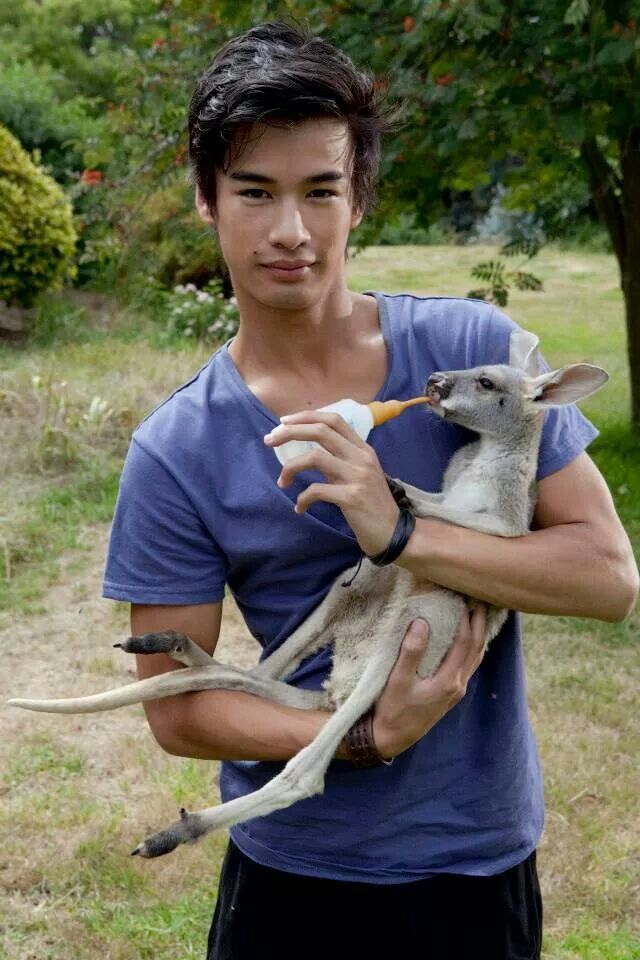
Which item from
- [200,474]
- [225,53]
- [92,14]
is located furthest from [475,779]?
[92,14]

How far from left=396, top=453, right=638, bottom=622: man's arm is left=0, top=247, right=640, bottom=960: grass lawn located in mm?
2338

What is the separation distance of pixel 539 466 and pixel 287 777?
857 millimetres

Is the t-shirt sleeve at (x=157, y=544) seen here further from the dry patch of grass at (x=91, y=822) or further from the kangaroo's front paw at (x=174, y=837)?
the dry patch of grass at (x=91, y=822)

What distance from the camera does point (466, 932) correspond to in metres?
2.48

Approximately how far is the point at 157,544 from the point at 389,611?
0.53 metres

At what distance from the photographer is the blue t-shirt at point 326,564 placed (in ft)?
7.91

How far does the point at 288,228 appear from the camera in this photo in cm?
230

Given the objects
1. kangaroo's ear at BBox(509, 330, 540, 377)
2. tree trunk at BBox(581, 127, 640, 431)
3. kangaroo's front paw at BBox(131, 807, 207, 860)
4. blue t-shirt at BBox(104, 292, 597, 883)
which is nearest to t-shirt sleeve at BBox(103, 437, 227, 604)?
blue t-shirt at BBox(104, 292, 597, 883)

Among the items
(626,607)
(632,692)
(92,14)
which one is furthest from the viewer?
(92,14)

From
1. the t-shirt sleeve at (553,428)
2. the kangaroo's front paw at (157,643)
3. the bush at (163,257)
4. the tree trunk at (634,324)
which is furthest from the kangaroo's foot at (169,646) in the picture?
the bush at (163,257)

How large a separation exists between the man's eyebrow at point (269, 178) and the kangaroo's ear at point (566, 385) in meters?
0.66

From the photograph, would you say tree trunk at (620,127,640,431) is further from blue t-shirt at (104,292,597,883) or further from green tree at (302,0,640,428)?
blue t-shirt at (104,292,597,883)

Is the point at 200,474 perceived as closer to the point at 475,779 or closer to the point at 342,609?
the point at 342,609

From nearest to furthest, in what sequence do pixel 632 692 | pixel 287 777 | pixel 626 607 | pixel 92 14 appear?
pixel 287 777, pixel 626 607, pixel 632 692, pixel 92 14
